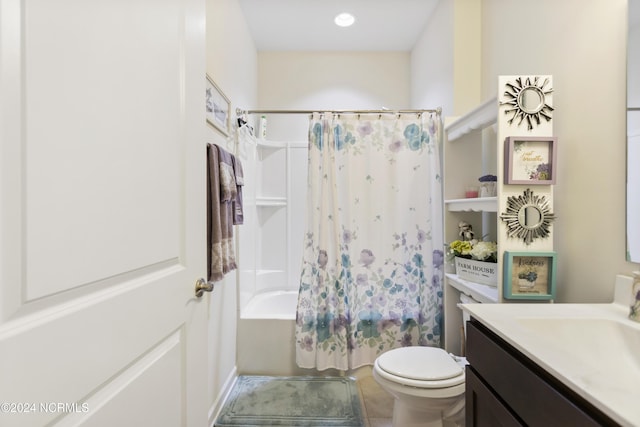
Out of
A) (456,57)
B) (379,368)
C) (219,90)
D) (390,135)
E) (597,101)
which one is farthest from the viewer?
(390,135)

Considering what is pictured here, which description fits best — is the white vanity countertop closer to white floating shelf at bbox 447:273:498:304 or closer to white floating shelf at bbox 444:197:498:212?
white floating shelf at bbox 447:273:498:304

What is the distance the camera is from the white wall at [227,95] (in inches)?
64.0

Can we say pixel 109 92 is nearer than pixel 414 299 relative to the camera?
Yes

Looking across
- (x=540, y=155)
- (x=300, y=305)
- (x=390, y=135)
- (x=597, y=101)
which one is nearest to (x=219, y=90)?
(x=390, y=135)

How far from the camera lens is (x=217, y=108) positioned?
5.44 ft

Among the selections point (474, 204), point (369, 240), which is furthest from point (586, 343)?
point (369, 240)

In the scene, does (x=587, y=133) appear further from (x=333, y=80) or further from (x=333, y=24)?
(x=333, y=80)

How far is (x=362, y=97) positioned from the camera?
115 inches

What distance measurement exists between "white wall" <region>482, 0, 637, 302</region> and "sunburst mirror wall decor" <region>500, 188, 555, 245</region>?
13 centimetres

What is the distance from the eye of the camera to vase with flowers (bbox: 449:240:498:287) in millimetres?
1414

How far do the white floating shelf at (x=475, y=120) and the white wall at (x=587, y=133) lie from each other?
169mm

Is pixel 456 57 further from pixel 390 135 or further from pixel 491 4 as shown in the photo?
pixel 390 135

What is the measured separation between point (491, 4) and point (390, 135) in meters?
0.92

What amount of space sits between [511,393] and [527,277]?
62 cm
